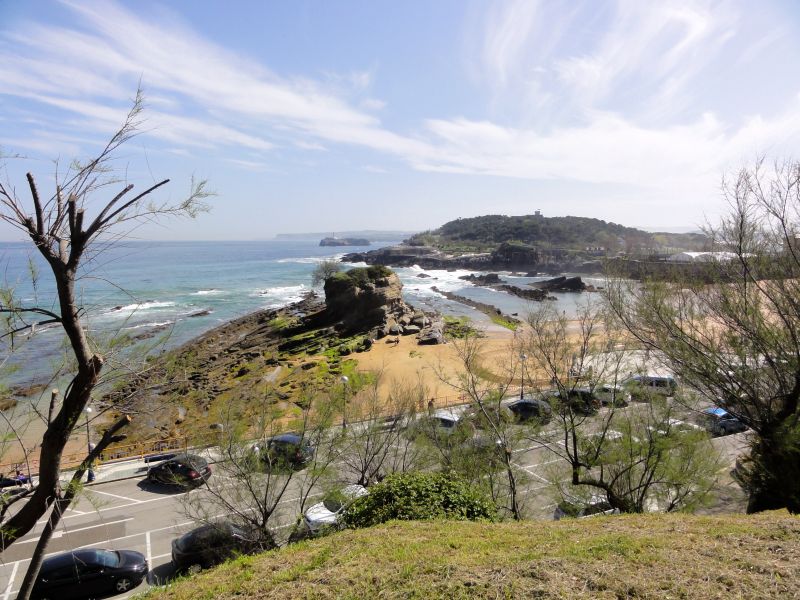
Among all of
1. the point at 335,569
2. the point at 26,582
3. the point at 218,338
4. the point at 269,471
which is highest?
the point at 26,582

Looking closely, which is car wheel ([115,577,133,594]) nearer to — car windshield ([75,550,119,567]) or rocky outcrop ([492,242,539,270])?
car windshield ([75,550,119,567])

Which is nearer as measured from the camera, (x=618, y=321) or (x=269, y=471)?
(x=269, y=471)

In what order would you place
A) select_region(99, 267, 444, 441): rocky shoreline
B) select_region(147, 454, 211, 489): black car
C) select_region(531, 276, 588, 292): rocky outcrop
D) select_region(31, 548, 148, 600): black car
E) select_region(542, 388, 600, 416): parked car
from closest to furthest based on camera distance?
1. select_region(31, 548, 148, 600): black car
2. select_region(542, 388, 600, 416): parked car
3. select_region(147, 454, 211, 489): black car
4. select_region(99, 267, 444, 441): rocky shoreline
5. select_region(531, 276, 588, 292): rocky outcrop

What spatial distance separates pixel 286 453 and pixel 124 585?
4.55m

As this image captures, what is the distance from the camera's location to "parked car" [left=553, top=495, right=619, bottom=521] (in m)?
12.2

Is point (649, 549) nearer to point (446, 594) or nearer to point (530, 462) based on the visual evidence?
point (446, 594)

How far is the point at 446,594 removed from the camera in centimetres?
516

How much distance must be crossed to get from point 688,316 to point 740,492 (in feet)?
20.5

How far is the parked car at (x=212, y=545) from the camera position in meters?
10.7

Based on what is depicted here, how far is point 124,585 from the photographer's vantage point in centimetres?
1041

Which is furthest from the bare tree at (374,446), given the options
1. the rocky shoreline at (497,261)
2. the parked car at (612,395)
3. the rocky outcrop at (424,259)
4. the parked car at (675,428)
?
the rocky outcrop at (424,259)

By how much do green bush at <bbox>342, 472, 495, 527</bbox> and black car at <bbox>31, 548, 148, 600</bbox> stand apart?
5.55 m

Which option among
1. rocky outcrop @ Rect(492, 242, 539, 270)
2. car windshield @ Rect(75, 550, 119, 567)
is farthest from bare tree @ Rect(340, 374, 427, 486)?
rocky outcrop @ Rect(492, 242, 539, 270)

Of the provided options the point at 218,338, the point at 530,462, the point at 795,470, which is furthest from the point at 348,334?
the point at 795,470
